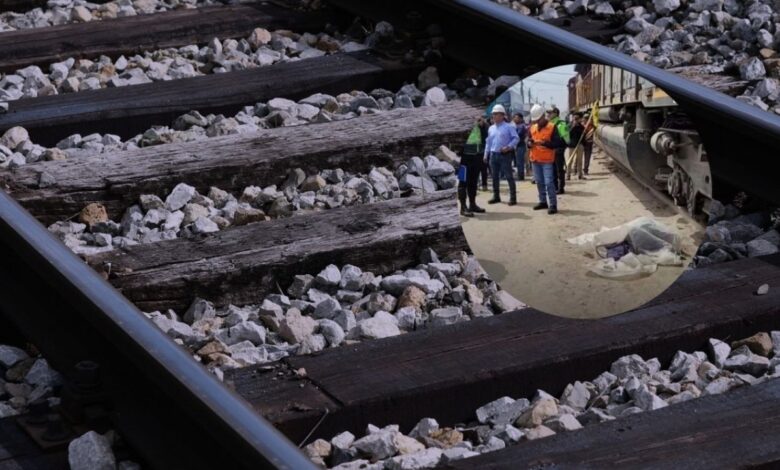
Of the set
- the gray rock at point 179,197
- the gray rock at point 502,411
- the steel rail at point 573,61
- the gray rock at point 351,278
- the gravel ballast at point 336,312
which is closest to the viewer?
the gray rock at point 502,411

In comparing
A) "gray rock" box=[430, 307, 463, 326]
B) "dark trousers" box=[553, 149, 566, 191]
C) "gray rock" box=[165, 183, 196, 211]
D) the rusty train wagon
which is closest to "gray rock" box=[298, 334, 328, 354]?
"gray rock" box=[430, 307, 463, 326]

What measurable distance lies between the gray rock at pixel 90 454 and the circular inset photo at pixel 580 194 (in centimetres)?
82

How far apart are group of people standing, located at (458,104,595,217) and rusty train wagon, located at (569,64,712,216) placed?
0.21 ft

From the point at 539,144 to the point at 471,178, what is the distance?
16 cm

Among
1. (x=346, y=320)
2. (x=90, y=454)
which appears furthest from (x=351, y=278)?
(x=90, y=454)

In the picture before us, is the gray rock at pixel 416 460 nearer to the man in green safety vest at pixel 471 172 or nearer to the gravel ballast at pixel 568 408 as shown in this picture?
the gravel ballast at pixel 568 408

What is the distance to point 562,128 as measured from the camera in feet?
9.70

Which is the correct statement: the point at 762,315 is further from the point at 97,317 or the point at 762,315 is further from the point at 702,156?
the point at 97,317

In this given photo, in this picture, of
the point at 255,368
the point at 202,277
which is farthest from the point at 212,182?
the point at 255,368

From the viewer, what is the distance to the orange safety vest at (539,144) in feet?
9.69

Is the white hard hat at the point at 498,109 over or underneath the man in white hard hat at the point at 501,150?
over

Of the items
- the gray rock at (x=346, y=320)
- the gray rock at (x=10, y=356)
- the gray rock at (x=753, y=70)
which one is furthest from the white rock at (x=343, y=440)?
the gray rock at (x=753, y=70)

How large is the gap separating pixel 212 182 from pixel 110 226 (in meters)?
0.36

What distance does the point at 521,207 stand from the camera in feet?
9.71
